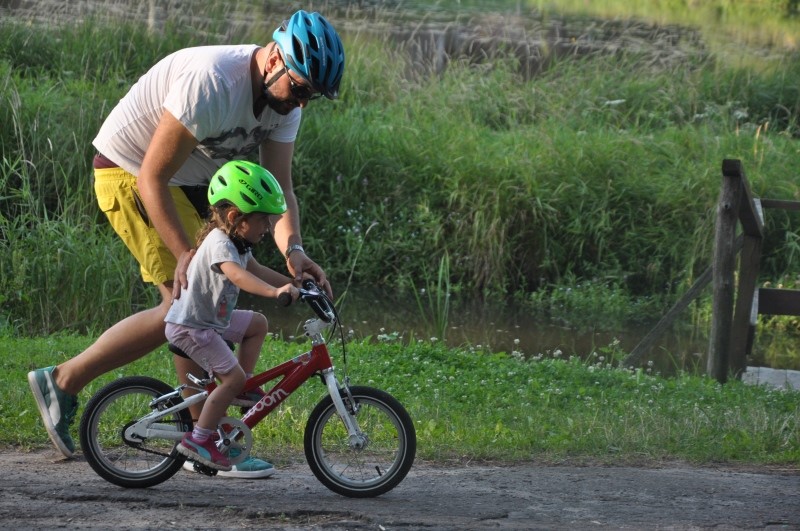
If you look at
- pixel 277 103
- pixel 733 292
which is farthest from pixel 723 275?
pixel 277 103

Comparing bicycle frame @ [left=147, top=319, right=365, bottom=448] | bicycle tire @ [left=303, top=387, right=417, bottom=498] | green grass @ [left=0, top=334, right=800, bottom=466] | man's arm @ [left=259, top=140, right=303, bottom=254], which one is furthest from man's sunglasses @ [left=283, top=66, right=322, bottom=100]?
green grass @ [left=0, top=334, right=800, bottom=466]

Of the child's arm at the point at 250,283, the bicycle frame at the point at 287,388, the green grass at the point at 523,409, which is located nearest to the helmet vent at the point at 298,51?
the child's arm at the point at 250,283

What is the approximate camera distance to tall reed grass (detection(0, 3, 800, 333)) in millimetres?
9680

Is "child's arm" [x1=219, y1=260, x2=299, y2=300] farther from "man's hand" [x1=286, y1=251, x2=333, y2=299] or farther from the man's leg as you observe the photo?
the man's leg

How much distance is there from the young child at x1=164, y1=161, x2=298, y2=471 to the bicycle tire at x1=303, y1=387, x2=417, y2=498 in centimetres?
34

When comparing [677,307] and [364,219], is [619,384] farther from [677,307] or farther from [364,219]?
[364,219]

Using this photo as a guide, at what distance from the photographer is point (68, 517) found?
4.19 m

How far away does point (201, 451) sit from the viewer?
4.47m

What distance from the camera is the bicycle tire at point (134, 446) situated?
15.1ft

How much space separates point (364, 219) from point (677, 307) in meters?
3.60

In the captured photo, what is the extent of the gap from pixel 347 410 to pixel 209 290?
677 mm

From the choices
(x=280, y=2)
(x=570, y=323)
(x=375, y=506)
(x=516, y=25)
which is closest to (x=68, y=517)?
(x=375, y=506)

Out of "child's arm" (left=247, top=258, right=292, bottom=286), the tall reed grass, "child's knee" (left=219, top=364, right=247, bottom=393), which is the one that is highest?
"child's arm" (left=247, top=258, right=292, bottom=286)

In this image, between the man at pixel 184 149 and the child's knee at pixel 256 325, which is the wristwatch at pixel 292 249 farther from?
the child's knee at pixel 256 325
